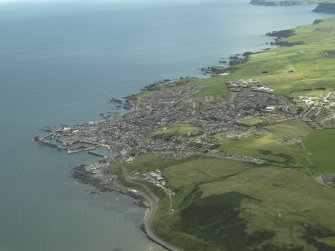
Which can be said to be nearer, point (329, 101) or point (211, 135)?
point (211, 135)

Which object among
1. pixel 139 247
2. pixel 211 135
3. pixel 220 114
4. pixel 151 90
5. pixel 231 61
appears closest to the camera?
pixel 139 247

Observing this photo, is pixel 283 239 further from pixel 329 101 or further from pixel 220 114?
pixel 329 101

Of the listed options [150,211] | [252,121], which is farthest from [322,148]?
[150,211]

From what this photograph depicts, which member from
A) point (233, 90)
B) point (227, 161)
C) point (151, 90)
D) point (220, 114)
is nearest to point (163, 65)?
point (151, 90)

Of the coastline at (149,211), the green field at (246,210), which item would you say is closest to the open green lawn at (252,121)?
the green field at (246,210)

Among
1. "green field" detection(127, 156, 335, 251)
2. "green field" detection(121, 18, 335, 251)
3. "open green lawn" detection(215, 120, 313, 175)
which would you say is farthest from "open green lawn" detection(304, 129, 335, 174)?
"green field" detection(127, 156, 335, 251)

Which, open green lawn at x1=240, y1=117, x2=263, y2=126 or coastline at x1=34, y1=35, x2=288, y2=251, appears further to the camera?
open green lawn at x1=240, y1=117, x2=263, y2=126

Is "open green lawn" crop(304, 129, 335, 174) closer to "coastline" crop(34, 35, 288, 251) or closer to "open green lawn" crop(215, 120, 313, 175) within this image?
"open green lawn" crop(215, 120, 313, 175)

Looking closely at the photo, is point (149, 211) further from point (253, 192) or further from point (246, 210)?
point (253, 192)
